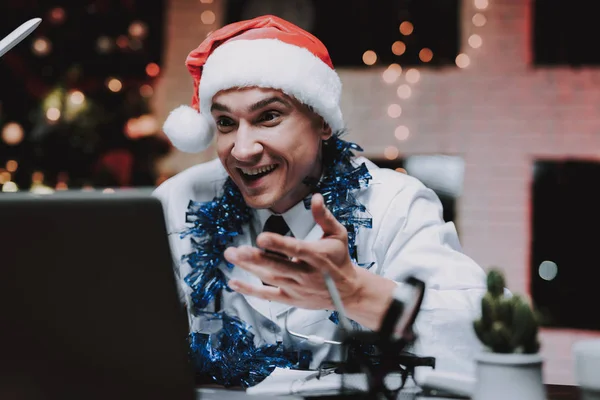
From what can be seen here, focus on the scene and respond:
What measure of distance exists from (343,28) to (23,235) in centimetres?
380

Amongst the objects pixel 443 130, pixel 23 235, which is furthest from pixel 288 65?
pixel 443 130

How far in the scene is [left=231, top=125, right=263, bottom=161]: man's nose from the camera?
1.46 meters

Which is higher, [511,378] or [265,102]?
[265,102]

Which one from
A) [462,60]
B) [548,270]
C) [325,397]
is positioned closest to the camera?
[325,397]

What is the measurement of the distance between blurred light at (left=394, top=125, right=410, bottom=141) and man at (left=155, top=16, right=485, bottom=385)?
2.40 meters

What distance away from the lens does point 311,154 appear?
158cm

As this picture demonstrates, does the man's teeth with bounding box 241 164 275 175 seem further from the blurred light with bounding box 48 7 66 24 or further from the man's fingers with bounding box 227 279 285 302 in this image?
the blurred light with bounding box 48 7 66 24

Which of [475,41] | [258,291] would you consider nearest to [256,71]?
[258,291]

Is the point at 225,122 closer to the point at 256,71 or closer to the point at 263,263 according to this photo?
the point at 256,71

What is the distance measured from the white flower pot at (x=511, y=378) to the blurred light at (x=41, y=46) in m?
2.95

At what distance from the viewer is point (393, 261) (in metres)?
1.52

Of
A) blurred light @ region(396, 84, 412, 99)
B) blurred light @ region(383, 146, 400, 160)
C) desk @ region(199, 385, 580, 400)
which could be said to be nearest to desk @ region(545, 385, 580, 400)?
desk @ region(199, 385, 580, 400)

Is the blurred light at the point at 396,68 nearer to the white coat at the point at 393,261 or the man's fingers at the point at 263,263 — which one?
the white coat at the point at 393,261

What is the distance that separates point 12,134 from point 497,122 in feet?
8.78
